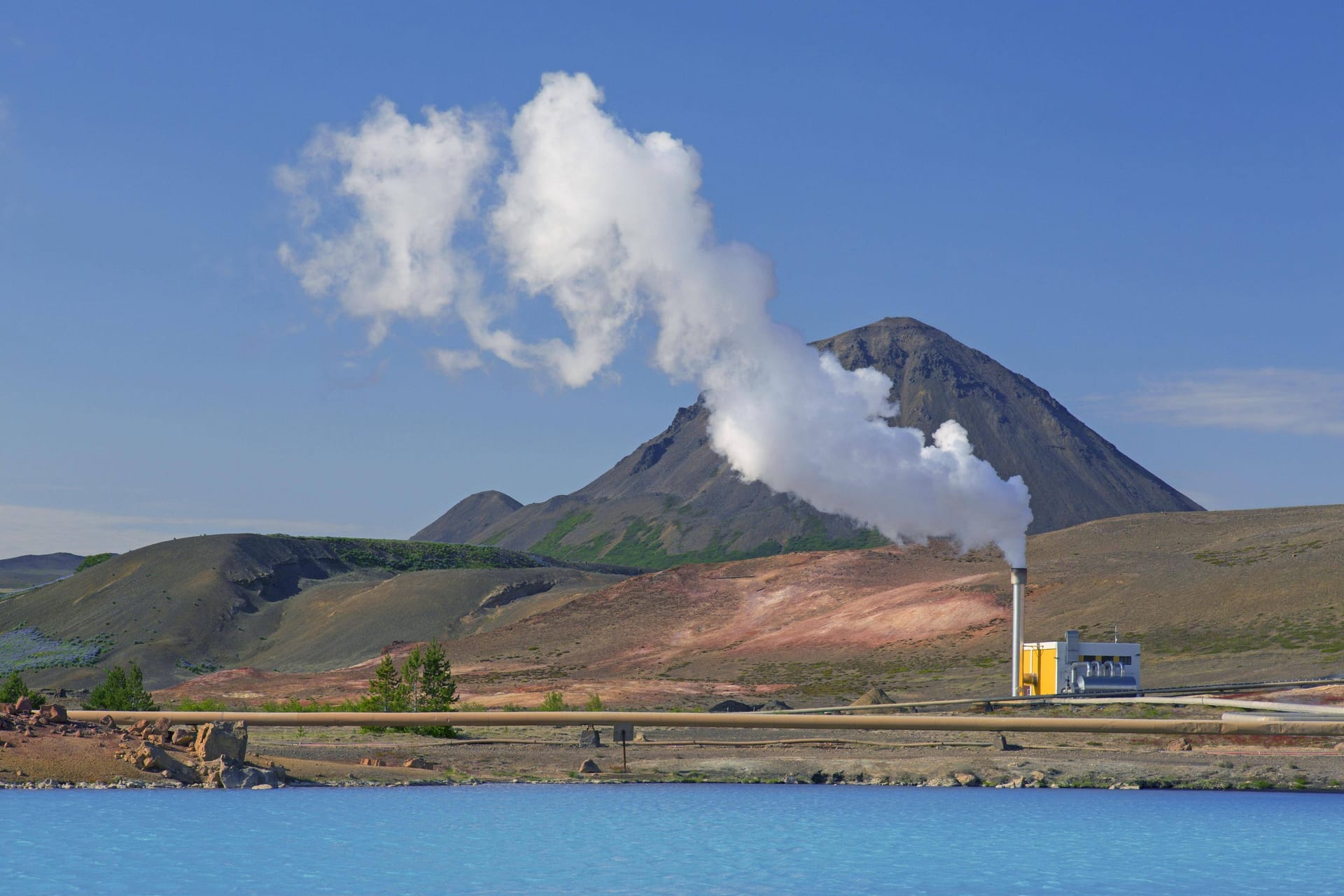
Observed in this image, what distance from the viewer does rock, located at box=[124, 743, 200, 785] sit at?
29734 millimetres

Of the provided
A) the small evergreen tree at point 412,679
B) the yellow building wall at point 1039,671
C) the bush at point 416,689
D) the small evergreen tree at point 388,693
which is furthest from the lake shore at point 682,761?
the yellow building wall at point 1039,671

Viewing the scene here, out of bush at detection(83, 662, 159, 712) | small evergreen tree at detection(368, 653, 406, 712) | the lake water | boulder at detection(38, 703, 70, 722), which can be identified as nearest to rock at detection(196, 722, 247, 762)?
the lake water

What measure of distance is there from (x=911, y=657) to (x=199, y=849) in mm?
83457

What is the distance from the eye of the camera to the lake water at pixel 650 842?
824 inches

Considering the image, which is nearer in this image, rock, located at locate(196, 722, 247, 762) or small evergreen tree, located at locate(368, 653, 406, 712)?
rock, located at locate(196, 722, 247, 762)

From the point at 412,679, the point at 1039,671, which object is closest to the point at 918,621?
the point at 1039,671

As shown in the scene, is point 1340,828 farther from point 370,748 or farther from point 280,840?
point 370,748

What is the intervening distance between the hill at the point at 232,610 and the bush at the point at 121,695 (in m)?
62.7

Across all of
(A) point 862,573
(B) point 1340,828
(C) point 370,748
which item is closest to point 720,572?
(A) point 862,573

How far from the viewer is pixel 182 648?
148 metres

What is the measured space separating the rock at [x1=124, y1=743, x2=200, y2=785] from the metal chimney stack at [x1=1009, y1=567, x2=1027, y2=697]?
48618 mm

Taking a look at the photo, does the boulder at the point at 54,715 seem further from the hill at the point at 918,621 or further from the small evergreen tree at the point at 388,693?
the hill at the point at 918,621

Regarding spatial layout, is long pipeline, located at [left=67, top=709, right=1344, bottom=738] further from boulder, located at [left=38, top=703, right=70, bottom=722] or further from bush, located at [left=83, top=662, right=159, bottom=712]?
bush, located at [left=83, top=662, right=159, bottom=712]

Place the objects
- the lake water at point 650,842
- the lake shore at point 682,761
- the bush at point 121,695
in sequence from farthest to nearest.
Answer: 1. the bush at point 121,695
2. the lake shore at point 682,761
3. the lake water at point 650,842
